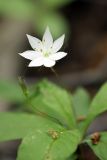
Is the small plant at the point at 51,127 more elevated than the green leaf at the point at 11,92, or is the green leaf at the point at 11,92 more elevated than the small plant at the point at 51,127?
the small plant at the point at 51,127

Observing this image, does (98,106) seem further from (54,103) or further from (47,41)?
(47,41)

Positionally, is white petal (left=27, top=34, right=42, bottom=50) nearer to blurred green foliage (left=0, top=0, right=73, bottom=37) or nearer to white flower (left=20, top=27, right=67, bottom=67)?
white flower (left=20, top=27, right=67, bottom=67)

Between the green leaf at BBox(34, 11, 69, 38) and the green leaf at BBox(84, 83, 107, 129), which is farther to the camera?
the green leaf at BBox(34, 11, 69, 38)

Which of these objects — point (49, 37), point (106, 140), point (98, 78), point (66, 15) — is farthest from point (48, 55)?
point (66, 15)

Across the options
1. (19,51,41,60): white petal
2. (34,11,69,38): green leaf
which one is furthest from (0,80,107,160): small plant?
(34,11,69,38): green leaf

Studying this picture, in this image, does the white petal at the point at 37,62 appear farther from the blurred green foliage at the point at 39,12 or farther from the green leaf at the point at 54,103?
the blurred green foliage at the point at 39,12

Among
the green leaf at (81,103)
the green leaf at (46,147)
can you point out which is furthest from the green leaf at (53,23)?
the green leaf at (46,147)

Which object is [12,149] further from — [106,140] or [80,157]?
[106,140]
